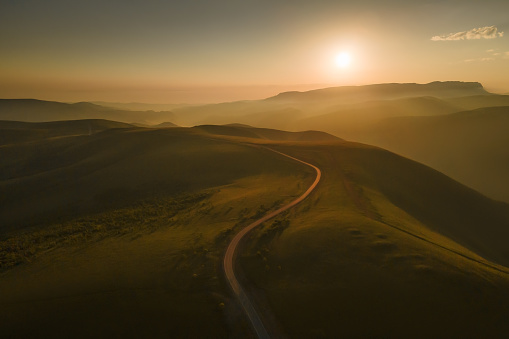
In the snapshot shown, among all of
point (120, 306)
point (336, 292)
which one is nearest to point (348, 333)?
point (336, 292)

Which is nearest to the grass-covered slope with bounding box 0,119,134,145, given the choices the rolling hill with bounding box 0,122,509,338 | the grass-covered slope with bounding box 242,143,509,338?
the rolling hill with bounding box 0,122,509,338

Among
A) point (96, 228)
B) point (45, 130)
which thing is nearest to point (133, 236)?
point (96, 228)

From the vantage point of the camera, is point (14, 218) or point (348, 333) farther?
point (14, 218)

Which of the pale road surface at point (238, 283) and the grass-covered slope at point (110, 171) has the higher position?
the grass-covered slope at point (110, 171)

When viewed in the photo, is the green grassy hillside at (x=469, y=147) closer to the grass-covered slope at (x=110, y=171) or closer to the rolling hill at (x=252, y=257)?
the rolling hill at (x=252, y=257)

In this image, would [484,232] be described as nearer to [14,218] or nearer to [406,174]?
[406,174]

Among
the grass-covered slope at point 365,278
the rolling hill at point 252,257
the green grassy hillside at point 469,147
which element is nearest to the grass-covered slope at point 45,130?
the rolling hill at point 252,257

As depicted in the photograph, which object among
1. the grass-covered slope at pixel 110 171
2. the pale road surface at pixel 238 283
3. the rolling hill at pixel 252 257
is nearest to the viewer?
the pale road surface at pixel 238 283

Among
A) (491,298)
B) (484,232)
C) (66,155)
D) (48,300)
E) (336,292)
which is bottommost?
(484,232)
